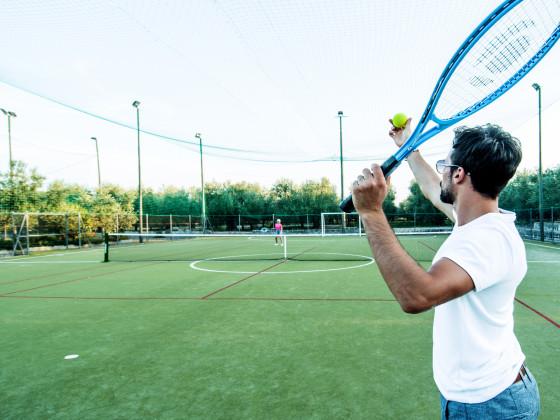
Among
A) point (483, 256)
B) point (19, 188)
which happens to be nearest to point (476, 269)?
point (483, 256)

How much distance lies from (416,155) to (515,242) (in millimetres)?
1278

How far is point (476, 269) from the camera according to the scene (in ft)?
4.22

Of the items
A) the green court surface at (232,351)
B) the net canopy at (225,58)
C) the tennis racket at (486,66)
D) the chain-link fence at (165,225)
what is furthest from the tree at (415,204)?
the tennis racket at (486,66)

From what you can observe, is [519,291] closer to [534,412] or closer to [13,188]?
[534,412]

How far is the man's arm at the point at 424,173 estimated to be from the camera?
7.85 feet

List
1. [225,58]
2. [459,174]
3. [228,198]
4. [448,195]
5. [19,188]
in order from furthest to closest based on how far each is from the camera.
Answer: [228,198]
[19,188]
[225,58]
[448,195]
[459,174]

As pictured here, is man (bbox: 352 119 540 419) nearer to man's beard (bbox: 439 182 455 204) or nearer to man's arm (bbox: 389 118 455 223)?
man's beard (bbox: 439 182 455 204)

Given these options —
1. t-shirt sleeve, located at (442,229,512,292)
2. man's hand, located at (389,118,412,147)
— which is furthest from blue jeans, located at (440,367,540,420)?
man's hand, located at (389,118,412,147)

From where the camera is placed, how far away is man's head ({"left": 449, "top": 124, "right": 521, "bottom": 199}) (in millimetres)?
1405

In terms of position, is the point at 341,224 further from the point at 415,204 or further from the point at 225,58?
the point at 225,58

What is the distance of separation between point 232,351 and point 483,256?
3.84 meters

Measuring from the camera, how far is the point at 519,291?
7.60 m

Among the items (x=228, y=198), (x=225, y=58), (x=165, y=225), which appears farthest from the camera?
(x=228, y=198)

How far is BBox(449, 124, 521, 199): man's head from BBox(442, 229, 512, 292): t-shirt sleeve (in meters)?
0.20
